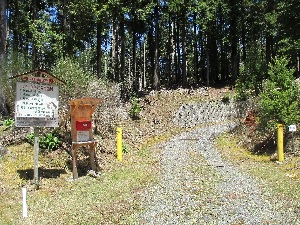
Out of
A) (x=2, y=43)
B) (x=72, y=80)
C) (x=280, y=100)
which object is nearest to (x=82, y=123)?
(x=72, y=80)

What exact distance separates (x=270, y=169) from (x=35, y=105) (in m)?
8.01

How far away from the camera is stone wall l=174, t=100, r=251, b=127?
24.3 metres

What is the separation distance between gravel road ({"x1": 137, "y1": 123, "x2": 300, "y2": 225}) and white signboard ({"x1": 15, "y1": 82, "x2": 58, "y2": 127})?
380cm

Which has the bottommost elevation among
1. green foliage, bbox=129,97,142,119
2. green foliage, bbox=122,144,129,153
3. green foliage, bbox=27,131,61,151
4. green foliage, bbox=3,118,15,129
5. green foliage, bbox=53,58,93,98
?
green foliage, bbox=122,144,129,153

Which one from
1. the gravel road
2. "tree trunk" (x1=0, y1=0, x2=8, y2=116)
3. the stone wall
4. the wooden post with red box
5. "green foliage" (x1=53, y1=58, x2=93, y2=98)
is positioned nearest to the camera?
the gravel road

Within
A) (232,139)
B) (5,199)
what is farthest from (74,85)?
(232,139)

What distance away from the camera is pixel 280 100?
46.3ft

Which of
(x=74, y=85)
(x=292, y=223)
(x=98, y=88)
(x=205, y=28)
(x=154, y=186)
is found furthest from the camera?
(x=205, y=28)

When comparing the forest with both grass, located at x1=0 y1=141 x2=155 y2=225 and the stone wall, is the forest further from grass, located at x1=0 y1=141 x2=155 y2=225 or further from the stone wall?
grass, located at x1=0 y1=141 x2=155 y2=225

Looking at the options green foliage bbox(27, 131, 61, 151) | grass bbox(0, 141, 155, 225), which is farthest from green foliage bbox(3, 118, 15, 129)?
grass bbox(0, 141, 155, 225)

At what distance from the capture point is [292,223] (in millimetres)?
6578

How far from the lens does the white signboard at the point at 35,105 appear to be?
9.88 meters

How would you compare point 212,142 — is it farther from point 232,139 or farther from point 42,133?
point 42,133

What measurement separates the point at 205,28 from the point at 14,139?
22.3 m
